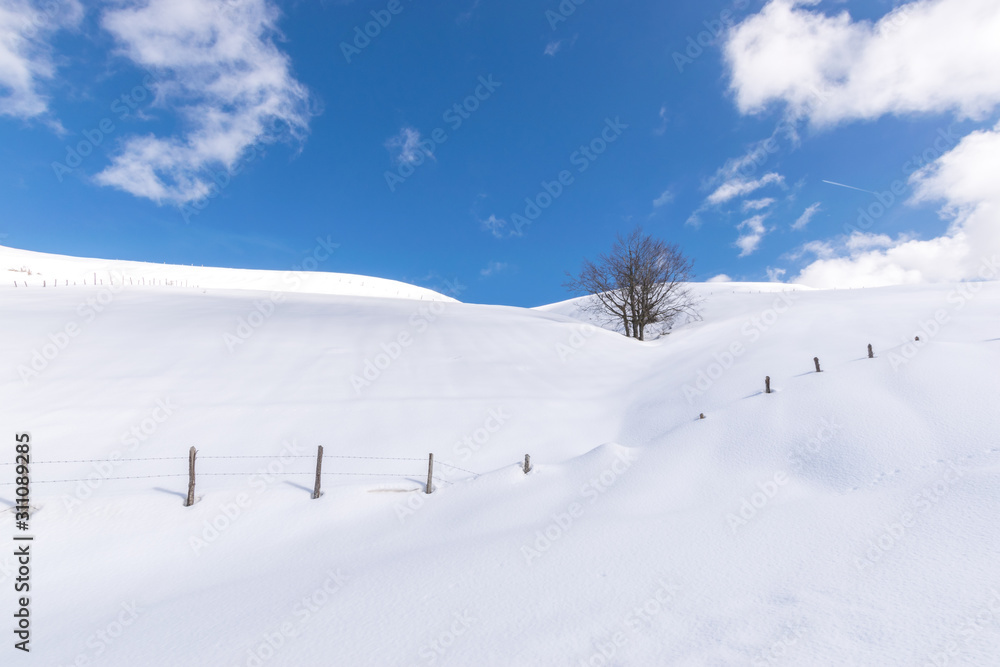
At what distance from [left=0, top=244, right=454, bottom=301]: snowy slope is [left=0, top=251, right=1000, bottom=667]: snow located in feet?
98.9

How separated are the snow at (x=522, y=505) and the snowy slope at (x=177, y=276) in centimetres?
3013

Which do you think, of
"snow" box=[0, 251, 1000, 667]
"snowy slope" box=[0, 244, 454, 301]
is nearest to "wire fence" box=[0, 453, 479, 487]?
"snow" box=[0, 251, 1000, 667]

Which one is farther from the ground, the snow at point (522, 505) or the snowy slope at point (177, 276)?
the snowy slope at point (177, 276)

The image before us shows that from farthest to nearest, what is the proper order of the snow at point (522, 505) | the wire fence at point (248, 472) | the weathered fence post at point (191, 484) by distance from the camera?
1. the wire fence at point (248, 472)
2. the weathered fence post at point (191, 484)
3. the snow at point (522, 505)

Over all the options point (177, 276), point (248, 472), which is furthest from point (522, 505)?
point (177, 276)

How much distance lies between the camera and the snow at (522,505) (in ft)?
12.3

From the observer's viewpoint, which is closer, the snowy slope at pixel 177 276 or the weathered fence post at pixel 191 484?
the weathered fence post at pixel 191 484

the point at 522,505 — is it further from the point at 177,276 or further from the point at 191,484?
the point at 177,276

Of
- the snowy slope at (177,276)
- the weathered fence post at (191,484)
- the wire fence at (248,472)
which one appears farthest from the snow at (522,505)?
the snowy slope at (177,276)

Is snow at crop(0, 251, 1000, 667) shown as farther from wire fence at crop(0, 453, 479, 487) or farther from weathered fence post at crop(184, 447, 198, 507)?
weathered fence post at crop(184, 447, 198, 507)

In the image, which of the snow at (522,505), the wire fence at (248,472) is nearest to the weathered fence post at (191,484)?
the snow at (522,505)

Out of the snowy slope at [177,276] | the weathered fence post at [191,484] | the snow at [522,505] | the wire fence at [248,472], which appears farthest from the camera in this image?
the snowy slope at [177,276]

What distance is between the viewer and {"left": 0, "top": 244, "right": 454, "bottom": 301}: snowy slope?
38.9m

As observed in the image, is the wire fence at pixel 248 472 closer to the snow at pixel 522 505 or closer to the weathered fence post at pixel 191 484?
the snow at pixel 522 505
